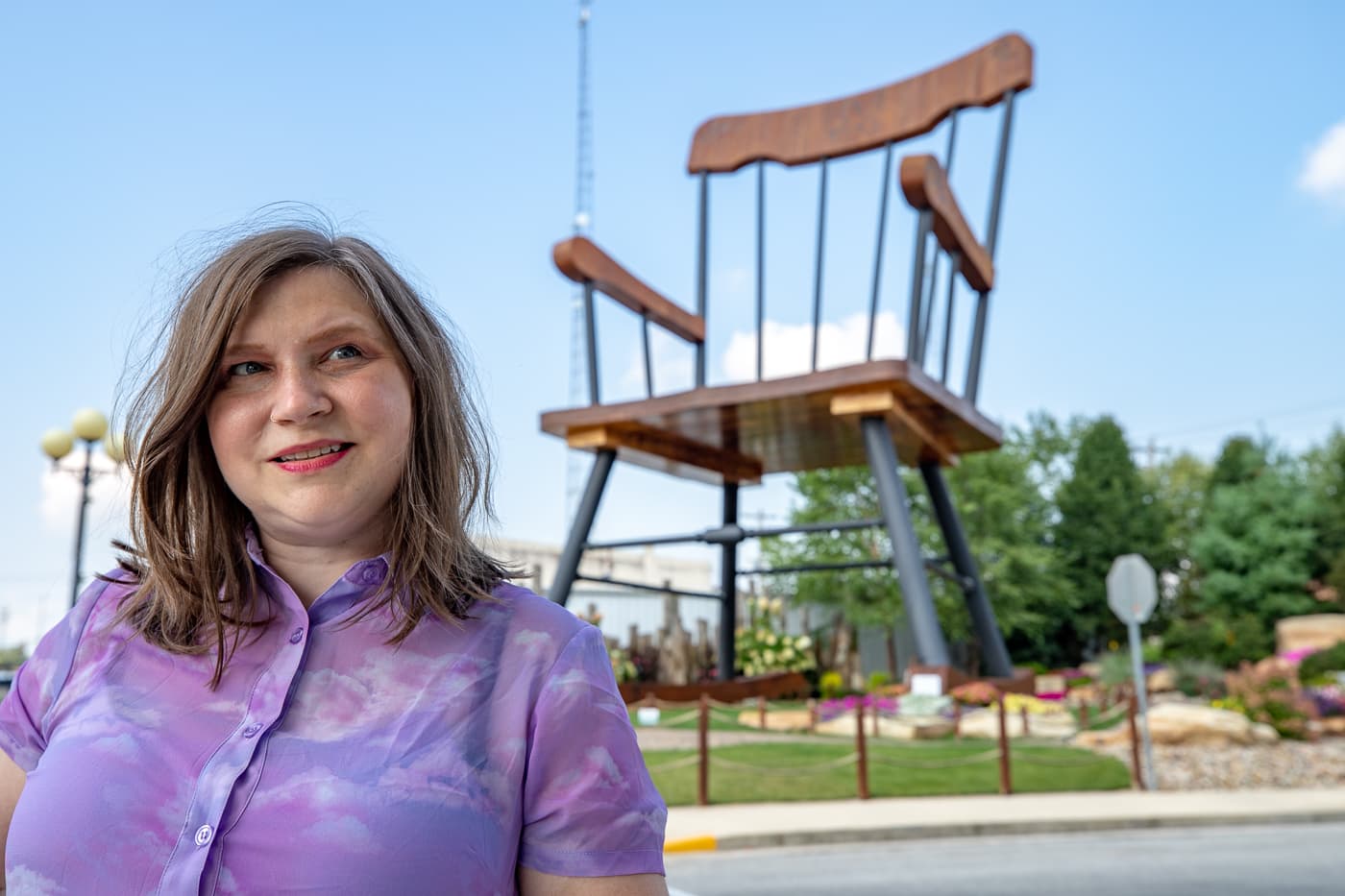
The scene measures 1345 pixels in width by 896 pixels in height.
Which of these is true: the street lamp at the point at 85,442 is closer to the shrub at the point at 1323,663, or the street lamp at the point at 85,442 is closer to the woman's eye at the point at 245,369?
the woman's eye at the point at 245,369

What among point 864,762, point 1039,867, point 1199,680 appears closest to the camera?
point 1039,867

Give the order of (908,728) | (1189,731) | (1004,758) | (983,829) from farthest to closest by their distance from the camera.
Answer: (1189,731) → (908,728) → (1004,758) → (983,829)

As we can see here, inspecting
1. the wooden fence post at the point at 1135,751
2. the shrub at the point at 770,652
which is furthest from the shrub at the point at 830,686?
the wooden fence post at the point at 1135,751

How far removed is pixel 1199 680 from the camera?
18.5 m

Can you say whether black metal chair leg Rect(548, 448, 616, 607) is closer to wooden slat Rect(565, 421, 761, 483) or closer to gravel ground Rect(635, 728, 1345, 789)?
wooden slat Rect(565, 421, 761, 483)

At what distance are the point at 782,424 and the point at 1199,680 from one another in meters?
11.1

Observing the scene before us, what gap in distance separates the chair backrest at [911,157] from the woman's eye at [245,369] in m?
7.92

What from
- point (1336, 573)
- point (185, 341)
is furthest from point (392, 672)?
point (1336, 573)

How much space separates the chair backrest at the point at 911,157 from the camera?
9273 millimetres

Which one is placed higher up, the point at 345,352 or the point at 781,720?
the point at 345,352

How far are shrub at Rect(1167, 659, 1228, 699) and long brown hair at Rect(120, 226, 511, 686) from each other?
18.5 metres

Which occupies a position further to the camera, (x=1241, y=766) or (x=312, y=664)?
(x=1241, y=766)

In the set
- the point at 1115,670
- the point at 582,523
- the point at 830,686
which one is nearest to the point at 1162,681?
the point at 1115,670

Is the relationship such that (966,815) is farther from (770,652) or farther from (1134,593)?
(770,652)
